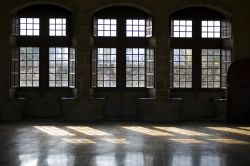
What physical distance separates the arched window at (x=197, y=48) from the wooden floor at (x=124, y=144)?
A: 229 cm

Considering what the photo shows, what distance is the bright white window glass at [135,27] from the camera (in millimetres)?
17062

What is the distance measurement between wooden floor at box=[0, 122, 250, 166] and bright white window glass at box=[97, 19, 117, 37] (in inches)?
139

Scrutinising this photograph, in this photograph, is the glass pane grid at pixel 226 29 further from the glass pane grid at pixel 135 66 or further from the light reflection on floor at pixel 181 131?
the light reflection on floor at pixel 181 131

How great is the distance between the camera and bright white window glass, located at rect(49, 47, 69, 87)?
16953 millimetres

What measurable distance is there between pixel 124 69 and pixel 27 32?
381 centimetres

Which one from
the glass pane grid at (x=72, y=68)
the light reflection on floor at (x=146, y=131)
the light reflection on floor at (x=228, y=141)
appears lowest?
the light reflection on floor at (x=228, y=141)

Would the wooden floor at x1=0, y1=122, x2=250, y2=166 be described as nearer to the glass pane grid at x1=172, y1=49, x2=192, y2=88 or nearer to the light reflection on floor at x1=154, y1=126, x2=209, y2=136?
the light reflection on floor at x1=154, y1=126, x2=209, y2=136

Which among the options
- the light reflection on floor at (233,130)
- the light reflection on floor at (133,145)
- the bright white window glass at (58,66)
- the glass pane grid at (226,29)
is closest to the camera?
the light reflection on floor at (133,145)

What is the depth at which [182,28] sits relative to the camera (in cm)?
1712

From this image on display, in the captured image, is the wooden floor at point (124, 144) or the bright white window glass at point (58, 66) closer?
the wooden floor at point (124, 144)

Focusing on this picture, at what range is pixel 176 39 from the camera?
1706cm

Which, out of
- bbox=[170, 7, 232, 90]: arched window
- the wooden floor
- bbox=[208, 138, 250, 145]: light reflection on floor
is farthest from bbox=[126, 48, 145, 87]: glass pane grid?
bbox=[208, 138, 250, 145]: light reflection on floor

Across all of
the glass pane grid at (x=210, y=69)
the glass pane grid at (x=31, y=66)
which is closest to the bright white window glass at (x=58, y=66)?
the glass pane grid at (x=31, y=66)

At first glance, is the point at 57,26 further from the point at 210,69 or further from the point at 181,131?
the point at 181,131
